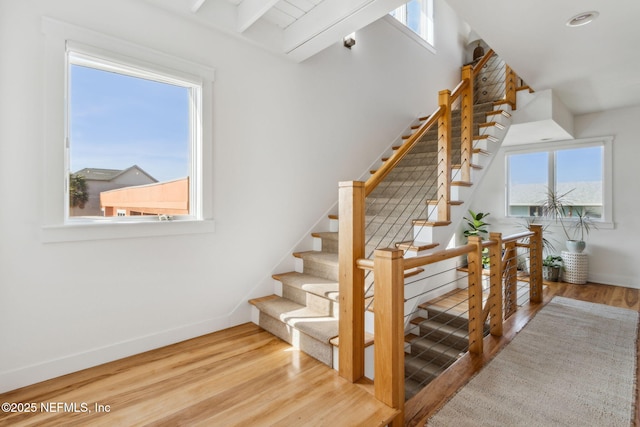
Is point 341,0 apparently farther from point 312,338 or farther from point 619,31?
point 312,338

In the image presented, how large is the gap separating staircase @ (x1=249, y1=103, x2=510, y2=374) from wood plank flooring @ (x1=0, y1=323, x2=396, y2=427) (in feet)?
0.72

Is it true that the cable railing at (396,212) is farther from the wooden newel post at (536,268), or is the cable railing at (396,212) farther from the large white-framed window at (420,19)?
the large white-framed window at (420,19)

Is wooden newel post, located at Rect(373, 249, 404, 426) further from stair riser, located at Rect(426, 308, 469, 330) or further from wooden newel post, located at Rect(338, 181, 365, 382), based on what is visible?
stair riser, located at Rect(426, 308, 469, 330)

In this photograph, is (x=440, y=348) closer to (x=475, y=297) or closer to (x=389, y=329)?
(x=475, y=297)

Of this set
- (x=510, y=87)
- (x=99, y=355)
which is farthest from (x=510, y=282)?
(x=99, y=355)

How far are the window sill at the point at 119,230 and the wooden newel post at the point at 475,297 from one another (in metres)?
2.06

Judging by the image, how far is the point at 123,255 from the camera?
224cm

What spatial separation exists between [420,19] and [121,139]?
531 centimetres

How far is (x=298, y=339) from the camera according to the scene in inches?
93.5

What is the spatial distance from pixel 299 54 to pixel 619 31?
106 inches

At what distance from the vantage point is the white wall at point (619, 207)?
4.65m

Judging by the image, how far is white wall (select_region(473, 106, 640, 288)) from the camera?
4648 millimetres

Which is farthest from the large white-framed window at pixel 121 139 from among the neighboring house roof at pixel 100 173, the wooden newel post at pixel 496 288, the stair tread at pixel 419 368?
the stair tread at pixel 419 368

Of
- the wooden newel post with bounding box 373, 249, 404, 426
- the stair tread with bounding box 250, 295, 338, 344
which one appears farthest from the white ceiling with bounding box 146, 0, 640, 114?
the stair tread with bounding box 250, 295, 338, 344
